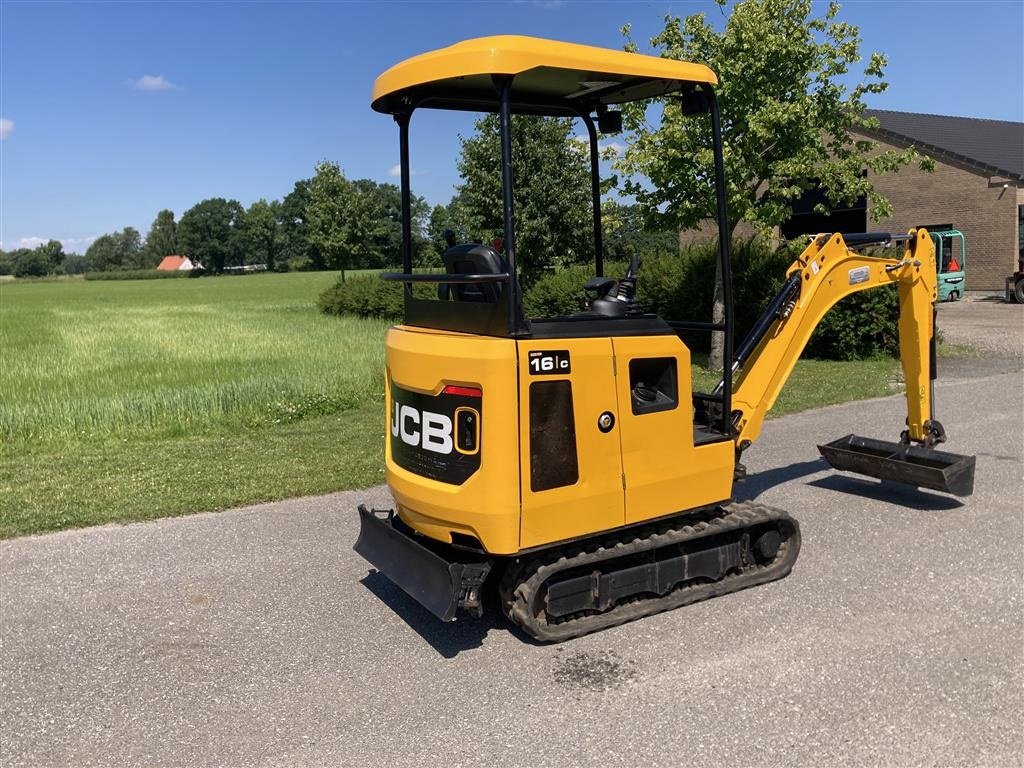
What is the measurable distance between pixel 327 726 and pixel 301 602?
1.36 meters

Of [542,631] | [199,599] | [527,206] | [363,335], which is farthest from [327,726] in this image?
[527,206]

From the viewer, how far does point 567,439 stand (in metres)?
3.88

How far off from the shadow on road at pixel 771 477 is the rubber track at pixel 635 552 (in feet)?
5.28

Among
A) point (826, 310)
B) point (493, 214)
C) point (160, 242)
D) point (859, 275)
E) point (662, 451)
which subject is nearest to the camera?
point (662, 451)

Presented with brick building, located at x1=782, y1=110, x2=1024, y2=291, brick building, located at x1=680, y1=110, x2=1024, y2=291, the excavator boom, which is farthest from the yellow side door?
brick building, located at x1=782, y1=110, x2=1024, y2=291

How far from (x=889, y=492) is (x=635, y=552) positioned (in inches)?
137

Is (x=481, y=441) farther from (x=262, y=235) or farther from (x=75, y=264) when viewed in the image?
(x=75, y=264)

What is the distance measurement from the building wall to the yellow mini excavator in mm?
25682

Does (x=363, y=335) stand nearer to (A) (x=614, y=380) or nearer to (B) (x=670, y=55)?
(B) (x=670, y=55)

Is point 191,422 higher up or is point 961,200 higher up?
point 961,200

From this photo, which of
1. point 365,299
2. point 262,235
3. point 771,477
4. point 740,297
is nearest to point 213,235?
point 262,235

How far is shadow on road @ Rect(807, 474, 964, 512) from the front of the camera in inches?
244

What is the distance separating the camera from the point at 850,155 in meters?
12.3

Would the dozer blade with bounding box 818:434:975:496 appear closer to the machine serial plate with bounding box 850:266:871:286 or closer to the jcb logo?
the machine serial plate with bounding box 850:266:871:286
